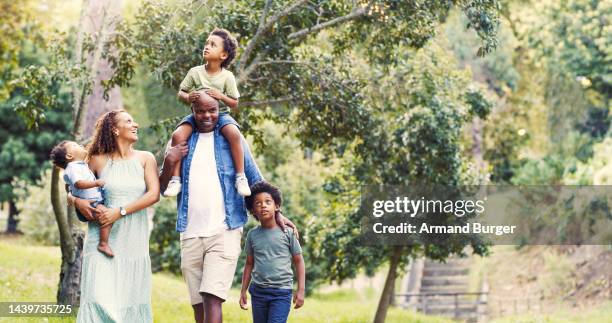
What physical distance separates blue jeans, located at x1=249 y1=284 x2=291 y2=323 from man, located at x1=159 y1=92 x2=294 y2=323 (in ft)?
1.61

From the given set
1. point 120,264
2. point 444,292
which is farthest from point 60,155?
point 444,292

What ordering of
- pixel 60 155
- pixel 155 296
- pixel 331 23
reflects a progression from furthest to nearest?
pixel 155 296 < pixel 331 23 < pixel 60 155

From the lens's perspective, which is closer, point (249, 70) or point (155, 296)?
point (249, 70)

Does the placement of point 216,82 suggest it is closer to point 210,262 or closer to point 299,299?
point 210,262

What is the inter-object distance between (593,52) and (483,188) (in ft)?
42.4

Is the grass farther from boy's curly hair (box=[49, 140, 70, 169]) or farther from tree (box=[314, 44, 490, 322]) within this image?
boy's curly hair (box=[49, 140, 70, 169])

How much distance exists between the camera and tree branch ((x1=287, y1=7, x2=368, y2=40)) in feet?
34.4

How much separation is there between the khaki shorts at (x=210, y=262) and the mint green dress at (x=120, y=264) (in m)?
0.28

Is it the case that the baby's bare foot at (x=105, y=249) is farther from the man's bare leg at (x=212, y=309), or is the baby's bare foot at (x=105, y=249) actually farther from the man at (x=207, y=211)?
the man's bare leg at (x=212, y=309)

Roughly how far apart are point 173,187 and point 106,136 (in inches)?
21.0

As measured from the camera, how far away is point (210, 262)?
18.7ft

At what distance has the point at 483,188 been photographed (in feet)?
50.7

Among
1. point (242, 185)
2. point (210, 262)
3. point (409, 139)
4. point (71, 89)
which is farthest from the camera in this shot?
point (409, 139)

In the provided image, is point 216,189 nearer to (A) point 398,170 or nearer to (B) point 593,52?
(A) point 398,170
